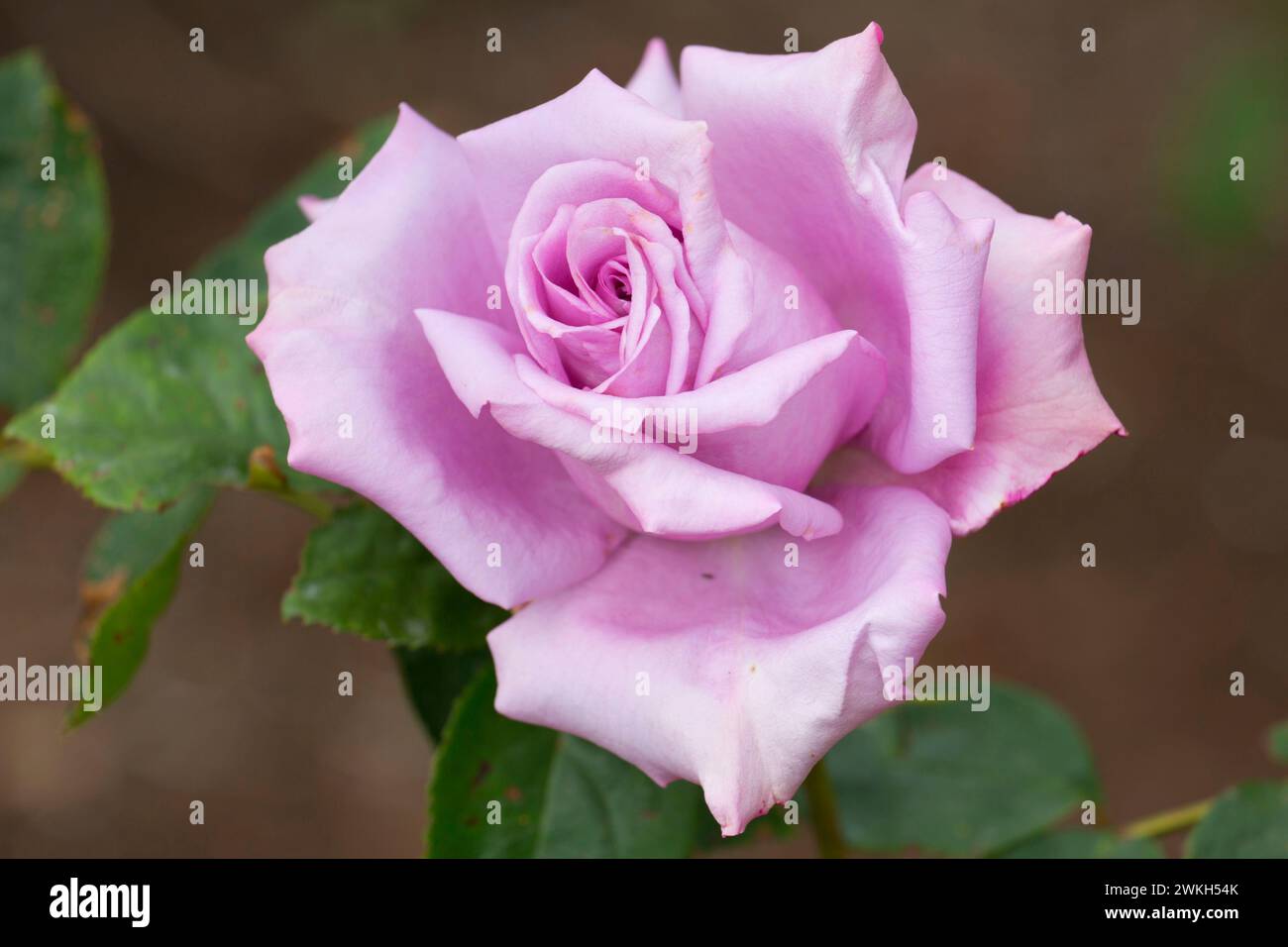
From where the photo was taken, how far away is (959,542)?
2.58m

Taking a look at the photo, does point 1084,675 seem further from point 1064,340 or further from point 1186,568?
point 1064,340

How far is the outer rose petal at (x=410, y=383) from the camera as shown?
696 mm

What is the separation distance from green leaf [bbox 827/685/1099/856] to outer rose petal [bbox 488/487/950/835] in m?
0.52

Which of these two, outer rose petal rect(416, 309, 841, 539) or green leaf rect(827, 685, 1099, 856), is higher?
outer rose petal rect(416, 309, 841, 539)

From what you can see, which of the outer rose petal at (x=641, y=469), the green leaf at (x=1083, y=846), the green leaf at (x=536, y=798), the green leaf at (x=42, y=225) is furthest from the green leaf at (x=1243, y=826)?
the green leaf at (x=42, y=225)

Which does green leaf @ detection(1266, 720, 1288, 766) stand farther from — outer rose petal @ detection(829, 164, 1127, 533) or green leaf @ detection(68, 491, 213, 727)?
green leaf @ detection(68, 491, 213, 727)

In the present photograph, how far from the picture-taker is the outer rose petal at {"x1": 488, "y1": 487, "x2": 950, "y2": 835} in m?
0.65

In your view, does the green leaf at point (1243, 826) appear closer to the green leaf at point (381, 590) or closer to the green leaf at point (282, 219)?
the green leaf at point (381, 590)

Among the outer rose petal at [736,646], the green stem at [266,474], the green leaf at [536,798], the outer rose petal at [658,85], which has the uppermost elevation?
the outer rose petal at [658,85]

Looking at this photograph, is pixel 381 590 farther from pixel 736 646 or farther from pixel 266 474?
pixel 736 646

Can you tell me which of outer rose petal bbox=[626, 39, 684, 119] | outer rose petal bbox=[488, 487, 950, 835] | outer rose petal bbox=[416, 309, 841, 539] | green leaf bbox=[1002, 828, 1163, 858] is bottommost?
green leaf bbox=[1002, 828, 1163, 858]

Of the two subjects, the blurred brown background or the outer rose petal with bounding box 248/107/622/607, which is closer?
the outer rose petal with bounding box 248/107/622/607

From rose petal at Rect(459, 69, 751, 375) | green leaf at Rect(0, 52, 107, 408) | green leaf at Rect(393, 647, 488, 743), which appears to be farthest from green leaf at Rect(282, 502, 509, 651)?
green leaf at Rect(0, 52, 107, 408)

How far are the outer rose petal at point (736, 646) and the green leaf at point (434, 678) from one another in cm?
25
